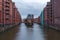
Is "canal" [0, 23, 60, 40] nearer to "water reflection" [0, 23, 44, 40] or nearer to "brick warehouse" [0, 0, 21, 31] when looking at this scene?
"water reflection" [0, 23, 44, 40]

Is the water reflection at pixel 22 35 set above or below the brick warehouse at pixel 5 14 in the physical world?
below

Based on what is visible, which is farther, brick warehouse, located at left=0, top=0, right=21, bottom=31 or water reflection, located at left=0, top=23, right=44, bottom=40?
brick warehouse, located at left=0, top=0, right=21, bottom=31

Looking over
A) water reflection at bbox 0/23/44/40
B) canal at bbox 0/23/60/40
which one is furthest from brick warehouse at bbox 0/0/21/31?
canal at bbox 0/23/60/40

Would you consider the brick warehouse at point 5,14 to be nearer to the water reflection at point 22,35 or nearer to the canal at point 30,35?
the water reflection at point 22,35

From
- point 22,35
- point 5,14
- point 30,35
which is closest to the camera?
point 22,35

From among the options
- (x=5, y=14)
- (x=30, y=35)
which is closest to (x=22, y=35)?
(x=30, y=35)

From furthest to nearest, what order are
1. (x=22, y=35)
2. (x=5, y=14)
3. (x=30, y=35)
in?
(x=5, y=14) → (x=30, y=35) → (x=22, y=35)

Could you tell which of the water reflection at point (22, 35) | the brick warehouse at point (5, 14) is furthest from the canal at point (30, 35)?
the brick warehouse at point (5, 14)

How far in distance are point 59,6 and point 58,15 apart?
3.20 meters

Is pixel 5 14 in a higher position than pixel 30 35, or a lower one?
higher

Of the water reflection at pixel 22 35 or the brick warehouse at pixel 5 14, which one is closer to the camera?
the water reflection at pixel 22 35

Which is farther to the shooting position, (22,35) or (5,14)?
(5,14)

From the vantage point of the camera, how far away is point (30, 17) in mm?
102875

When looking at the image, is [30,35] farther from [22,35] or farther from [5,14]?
[5,14]
